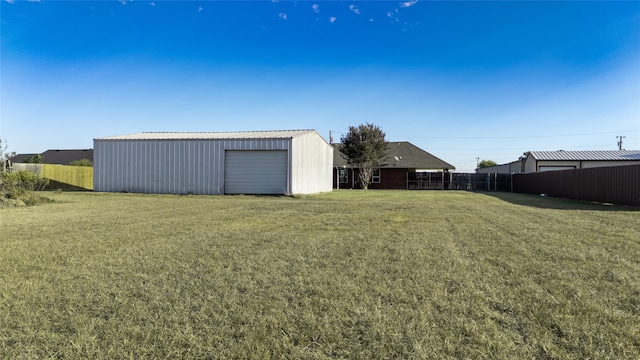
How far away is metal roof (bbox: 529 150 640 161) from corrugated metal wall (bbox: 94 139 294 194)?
91.7ft

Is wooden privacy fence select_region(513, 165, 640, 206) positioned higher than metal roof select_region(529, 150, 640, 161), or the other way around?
metal roof select_region(529, 150, 640, 161)

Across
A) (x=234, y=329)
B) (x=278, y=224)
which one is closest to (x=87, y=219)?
(x=278, y=224)

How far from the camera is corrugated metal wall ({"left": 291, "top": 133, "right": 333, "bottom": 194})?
2014 centimetres

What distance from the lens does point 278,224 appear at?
→ 26.5 ft

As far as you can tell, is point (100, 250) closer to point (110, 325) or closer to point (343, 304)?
point (110, 325)

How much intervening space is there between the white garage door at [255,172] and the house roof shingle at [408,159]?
1833cm

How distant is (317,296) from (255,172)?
55.6ft

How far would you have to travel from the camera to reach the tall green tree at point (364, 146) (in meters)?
33.3

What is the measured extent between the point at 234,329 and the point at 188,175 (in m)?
Result: 19.1

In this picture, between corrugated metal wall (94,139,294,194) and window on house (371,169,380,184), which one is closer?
corrugated metal wall (94,139,294,194)

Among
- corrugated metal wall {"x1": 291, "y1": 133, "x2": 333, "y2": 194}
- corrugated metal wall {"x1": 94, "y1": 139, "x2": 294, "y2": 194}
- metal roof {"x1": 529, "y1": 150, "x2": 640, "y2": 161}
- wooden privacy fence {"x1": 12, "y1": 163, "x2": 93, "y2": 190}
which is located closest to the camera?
corrugated metal wall {"x1": 94, "y1": 139, "x2": 294, "y2": 194}


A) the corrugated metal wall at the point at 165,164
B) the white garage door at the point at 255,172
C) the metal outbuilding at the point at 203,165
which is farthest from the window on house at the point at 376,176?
the corrugated metal wall at the point at 165,164

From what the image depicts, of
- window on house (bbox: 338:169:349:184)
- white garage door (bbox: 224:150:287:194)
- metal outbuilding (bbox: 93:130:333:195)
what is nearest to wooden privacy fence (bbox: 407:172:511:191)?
window on house (bbox: 338:169:349:184)

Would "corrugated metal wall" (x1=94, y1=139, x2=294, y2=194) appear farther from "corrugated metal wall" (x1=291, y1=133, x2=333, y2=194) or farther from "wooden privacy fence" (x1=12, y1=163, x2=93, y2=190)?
"wooden privacy fence" (x1=12, y1=163, x2=93, y2=190)
